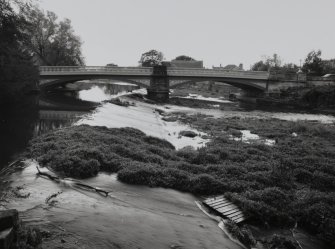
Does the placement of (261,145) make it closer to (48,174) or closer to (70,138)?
(70,138)

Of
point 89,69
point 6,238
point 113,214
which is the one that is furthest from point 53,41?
point 6,238

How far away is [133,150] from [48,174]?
498 centimetres

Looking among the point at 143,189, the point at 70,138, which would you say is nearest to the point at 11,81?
the point at 70,138

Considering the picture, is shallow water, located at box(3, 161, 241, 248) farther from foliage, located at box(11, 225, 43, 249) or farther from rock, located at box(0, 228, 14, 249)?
rock, located at box(0, 228, 14, 249)

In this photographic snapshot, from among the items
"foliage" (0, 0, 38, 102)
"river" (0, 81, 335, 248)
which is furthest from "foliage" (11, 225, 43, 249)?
"foliage" (0, 0, 38, 102)

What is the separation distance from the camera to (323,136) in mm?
25516

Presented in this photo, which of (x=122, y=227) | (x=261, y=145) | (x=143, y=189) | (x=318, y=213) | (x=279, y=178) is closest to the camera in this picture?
(x=122, y=227)

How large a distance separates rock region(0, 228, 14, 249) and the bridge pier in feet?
166

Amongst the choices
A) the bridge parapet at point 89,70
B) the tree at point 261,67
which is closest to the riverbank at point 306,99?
the bridge parapet at point 89,70

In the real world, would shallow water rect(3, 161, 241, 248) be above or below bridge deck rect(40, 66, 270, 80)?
below

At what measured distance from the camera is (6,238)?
577 cm

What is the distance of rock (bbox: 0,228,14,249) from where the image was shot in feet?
18.6

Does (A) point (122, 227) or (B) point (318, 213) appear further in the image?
(B) point (318, 213)

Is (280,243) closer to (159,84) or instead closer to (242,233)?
(242,233)
